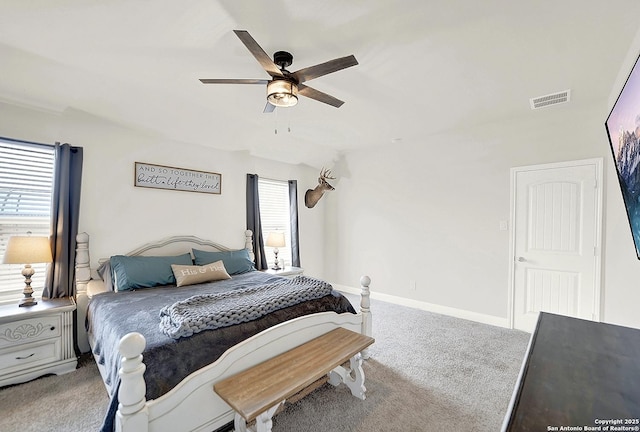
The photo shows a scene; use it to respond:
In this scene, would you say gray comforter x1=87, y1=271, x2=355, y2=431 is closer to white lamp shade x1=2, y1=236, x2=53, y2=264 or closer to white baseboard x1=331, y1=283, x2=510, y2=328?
white lamp shade x1=2, y1=236, x2=53, y2=264

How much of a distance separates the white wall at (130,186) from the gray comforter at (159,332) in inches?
33.8

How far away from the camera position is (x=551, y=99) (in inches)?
111

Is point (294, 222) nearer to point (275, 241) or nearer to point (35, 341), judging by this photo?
point (275, 241)

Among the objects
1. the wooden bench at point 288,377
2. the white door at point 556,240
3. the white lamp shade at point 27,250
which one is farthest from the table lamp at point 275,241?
the white door at point 556,240

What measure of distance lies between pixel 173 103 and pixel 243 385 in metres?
2.76

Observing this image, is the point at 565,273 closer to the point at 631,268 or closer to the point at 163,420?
the point at 631,268

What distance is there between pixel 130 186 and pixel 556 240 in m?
4.96

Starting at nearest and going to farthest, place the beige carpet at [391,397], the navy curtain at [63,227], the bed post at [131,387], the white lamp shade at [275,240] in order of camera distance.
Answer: the bed post at [131,387], the beige carpet at [391,397], the navy curtain at [63,227], the white lamp shade at [275,240]

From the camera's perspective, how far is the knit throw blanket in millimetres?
1696

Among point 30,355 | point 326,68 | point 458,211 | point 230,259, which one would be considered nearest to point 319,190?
point 230,259

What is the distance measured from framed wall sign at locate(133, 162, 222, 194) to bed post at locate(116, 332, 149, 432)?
2508 millimetres

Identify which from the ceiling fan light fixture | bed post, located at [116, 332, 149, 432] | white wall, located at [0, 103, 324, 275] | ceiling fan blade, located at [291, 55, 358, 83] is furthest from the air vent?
bed post, located at [116, 332, 149, 432]

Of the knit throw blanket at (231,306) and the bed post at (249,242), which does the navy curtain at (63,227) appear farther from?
the bed post at (249,242)

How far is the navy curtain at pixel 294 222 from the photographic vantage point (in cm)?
480
